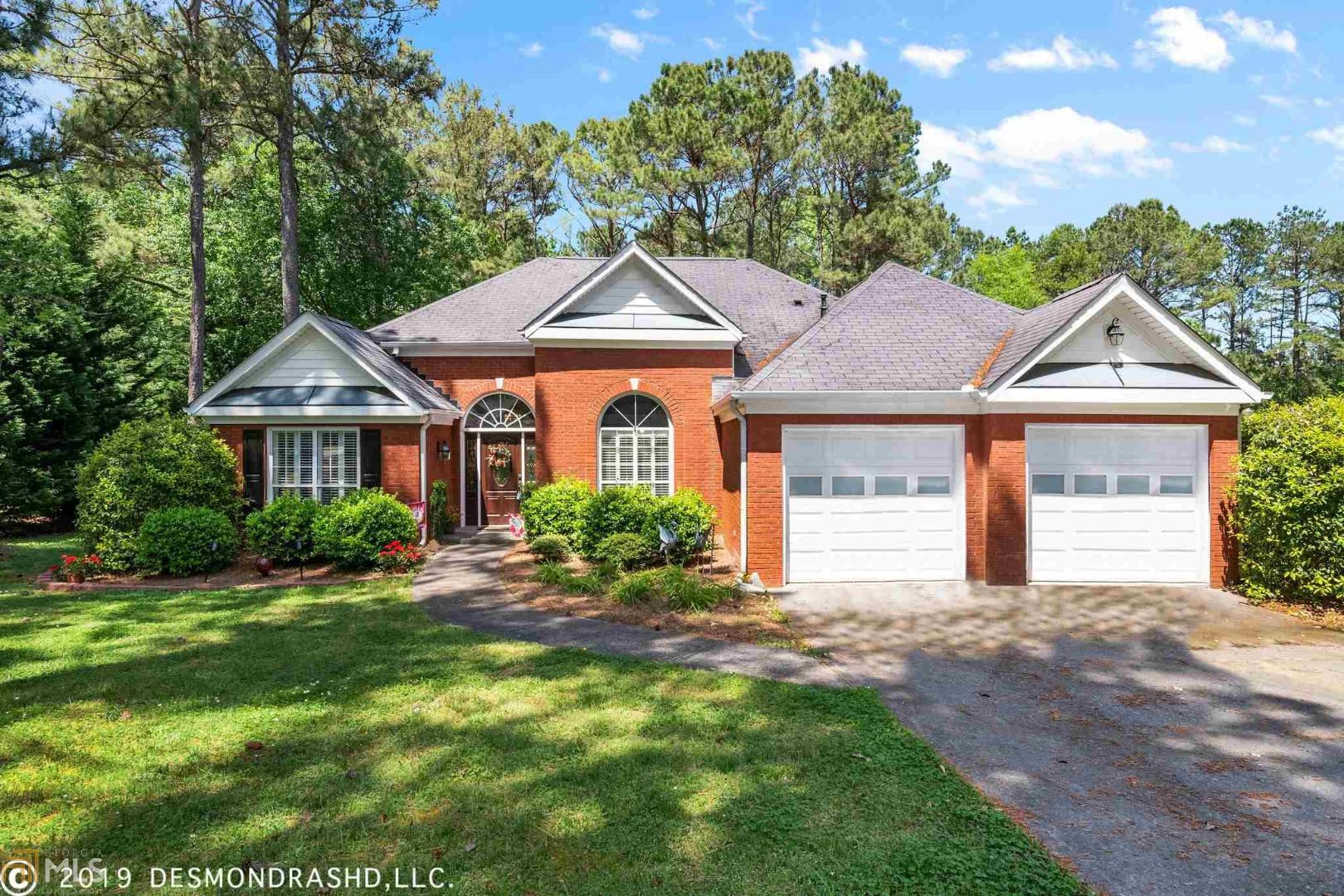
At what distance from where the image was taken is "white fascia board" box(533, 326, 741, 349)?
15.1 m

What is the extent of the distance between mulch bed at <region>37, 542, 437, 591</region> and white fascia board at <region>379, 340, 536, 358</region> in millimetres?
6232

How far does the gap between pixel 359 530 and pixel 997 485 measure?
11.0 m

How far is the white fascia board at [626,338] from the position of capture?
15.1 meters

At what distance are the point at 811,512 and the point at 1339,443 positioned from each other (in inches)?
283

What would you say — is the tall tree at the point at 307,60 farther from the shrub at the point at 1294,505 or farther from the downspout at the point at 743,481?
the shrub at the point at 1294,505

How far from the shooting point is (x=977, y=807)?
13.9ft

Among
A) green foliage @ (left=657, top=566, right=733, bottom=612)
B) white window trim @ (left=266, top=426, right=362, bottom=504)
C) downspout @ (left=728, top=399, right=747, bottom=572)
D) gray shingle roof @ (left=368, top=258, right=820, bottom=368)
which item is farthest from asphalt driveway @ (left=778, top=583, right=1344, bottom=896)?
white window trim @ (left=266, top=426, right=362, bottom=504)

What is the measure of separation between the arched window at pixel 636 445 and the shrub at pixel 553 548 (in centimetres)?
329

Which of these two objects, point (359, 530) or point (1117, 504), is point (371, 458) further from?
point (1117, 504)

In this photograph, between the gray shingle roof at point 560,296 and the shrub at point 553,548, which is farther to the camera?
the gray shingle roof at point 560,296

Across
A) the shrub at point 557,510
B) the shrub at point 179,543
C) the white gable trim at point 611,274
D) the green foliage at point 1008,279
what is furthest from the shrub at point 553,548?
the green foliage at point 1008,279

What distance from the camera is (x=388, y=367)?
48.8 feet

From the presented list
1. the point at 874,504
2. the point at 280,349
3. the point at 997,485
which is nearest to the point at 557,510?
the point at 874,504

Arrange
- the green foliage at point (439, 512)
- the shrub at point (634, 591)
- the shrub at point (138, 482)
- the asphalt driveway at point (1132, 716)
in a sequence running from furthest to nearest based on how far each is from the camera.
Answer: the green foliage at point (439, 512), the shrub at point (138, 482), the shrub at point (634, 591), the asphalt driveway at point (1132, 716)
